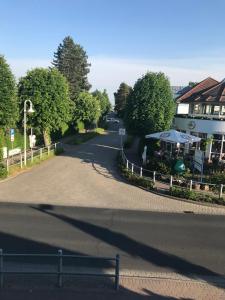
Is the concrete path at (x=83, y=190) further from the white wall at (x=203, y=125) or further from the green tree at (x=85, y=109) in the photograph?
the green tree at (x=85, y=109)

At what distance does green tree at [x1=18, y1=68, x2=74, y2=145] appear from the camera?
34000 millimetres

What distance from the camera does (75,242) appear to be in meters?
12.9

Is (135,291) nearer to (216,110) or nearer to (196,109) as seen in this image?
(216,110)

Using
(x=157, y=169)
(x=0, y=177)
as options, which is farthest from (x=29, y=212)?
(x=157, y=169)

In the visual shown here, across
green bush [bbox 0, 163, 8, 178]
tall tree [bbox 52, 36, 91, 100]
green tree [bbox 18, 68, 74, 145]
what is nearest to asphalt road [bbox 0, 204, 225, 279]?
green bush [bbox 0, 163, 8, 178]

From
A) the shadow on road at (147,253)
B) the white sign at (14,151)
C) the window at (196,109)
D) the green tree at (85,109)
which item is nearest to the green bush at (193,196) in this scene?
the shadow on road at (147,253)

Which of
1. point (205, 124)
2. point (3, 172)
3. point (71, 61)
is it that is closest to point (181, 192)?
point (3, 172)

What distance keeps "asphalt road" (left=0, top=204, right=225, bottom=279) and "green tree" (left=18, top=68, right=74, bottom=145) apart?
58.6 ft

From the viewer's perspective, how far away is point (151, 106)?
102 ft

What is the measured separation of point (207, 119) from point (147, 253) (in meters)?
18.5

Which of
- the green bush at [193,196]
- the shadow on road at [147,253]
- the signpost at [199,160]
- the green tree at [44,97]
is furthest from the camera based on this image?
the green tree at [44,97]

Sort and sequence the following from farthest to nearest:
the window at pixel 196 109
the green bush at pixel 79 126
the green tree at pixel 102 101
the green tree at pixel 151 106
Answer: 1. the green tree at pixel 102 101
2. the green bush at pixel 79 126
3. the window at pixel 196 109
4. the green tree at pixel 151 106

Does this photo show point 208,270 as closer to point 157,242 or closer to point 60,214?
point 157,242

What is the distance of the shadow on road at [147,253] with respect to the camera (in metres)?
10.9
